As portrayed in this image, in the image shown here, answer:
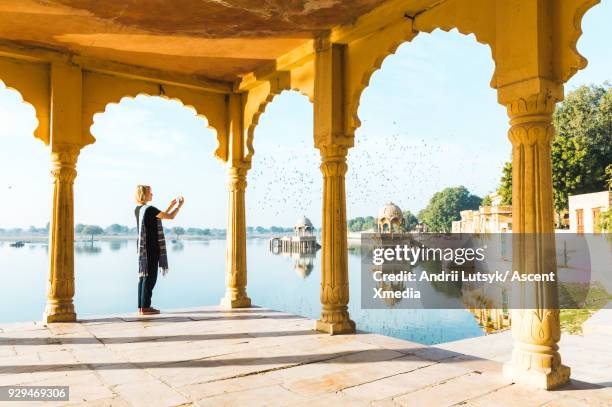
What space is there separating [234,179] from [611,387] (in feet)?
18.8

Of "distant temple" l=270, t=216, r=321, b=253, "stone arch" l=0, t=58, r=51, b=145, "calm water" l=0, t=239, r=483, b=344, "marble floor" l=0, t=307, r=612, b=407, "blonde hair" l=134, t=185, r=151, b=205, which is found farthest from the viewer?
"distant temple" l=270, t=216, r=321, b=253

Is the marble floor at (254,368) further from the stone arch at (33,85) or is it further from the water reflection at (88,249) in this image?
the water reflection at (88,249)

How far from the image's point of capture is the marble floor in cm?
348

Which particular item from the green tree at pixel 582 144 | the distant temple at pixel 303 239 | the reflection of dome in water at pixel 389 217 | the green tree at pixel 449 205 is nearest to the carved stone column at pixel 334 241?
the green tree at pixel 582 144

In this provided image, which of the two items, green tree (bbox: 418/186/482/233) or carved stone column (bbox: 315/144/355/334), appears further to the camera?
green tree (bbox: 418/186/482/233)

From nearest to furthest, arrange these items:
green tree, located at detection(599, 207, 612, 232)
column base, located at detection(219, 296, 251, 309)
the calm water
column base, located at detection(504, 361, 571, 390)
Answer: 1. column base, located at detection(504, 361, 571, 390)
2. column base, located at detection(219, 296, 251, 309)
3. the calm water
4. green tree, located at detection(599, 207, 612, 232)

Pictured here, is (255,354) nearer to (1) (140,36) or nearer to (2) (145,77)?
(1) (140,36)

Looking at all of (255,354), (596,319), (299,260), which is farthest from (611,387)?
(299,260)

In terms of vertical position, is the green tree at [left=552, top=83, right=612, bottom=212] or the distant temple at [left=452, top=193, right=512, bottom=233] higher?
the green tree at [left=552, top=83, right=612, bottom=212]

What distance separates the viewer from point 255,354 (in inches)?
186

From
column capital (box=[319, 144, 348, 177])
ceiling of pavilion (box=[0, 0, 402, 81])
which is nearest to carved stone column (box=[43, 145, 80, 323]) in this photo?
ceiling of pavilion (box=[0, 0, 402, 81])

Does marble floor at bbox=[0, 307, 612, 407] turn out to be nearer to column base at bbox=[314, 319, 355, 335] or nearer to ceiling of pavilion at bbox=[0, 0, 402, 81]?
column base at bbox=[314, 319, 355, 335]

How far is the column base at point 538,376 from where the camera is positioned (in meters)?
3.61

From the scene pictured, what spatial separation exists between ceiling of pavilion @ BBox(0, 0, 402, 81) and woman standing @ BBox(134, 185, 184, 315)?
6.54 feet
